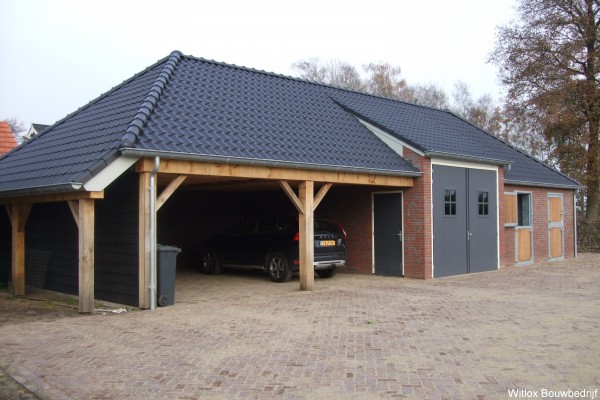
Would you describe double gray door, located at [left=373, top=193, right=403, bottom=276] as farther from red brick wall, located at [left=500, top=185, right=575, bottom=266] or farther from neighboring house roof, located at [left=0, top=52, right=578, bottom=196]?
red brick wall, located at [left=500, top=185, right=575, bottom=266]

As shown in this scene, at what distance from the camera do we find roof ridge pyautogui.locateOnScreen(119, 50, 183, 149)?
9.55 meters

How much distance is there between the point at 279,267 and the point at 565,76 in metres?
21.5

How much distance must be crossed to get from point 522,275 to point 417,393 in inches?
439

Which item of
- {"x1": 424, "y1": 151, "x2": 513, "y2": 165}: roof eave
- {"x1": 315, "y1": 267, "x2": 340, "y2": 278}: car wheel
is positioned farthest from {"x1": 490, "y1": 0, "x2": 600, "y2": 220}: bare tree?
{"x1": 315, "y1": 267, "x2": 340, "y2": 278}: car wheel

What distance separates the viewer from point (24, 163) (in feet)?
41.5

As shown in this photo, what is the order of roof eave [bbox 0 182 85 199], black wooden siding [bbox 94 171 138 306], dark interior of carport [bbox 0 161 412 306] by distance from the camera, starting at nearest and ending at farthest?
roof eave [bbox 0 182 85 199]
black wooden siding [bbox 94 171 138 306]
dark interior of carport [bbox 0 161 412 306]

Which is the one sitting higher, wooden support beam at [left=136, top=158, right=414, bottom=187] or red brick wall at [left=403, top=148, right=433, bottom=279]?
wooden support beam at [left=136, top=158, right=414, bottom=187]

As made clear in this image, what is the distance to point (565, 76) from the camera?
94.6ft

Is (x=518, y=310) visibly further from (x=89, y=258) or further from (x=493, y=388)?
(x=89, y=258)

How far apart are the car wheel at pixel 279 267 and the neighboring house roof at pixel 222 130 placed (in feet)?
9.18

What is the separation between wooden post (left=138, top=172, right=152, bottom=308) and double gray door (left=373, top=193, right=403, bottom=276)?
7.27m

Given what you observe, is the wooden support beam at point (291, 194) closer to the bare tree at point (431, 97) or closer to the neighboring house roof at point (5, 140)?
the neighboring house roof at point (5, 140)

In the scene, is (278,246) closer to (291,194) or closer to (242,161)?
(291,194)

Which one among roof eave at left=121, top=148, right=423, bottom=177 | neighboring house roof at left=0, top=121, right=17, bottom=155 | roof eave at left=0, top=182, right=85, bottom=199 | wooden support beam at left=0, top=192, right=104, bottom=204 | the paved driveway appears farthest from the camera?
neighboring house roof at left=0, top=121, right=17, bottom=155
